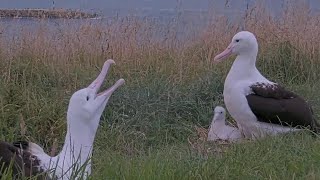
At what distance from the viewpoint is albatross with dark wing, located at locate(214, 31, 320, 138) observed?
17.5 ft

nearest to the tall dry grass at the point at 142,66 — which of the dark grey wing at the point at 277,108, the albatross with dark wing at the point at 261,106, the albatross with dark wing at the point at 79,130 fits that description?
the albatross with dark wing at the point at 261,106

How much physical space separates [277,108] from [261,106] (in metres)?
0.12

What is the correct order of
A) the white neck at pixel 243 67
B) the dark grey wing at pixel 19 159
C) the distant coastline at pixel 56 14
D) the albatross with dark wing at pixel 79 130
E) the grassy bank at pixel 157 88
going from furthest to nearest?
the distant coastline at pixel 56 14 < the white neck at pixel 243 67 < the albatross with dark wing at pixel 79 130 < the grassy bank at pixel 157 88 < the dark grey wing at pixel 19 159

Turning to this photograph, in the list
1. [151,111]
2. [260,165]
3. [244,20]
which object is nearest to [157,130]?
[151,111]

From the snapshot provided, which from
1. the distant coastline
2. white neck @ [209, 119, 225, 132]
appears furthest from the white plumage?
the distant coastline

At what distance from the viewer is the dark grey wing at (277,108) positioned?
5338 mm

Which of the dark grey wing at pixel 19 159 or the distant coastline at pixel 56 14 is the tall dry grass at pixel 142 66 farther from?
the dark grey wing at pixel 19 159

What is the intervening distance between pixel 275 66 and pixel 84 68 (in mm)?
1854

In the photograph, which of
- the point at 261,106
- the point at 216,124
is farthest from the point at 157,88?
the point at 261,106

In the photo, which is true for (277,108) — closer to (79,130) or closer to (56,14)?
(79,130)

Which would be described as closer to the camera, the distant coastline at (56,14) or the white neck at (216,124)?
the white neck at (216,124)

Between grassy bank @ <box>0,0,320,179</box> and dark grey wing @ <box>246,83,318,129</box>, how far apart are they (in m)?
0.53

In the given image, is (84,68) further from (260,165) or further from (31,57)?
(260,165)

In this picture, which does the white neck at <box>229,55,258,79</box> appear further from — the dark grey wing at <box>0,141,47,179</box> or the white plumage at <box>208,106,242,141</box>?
the dark grey wing at <box>0,141,47,179</box>
